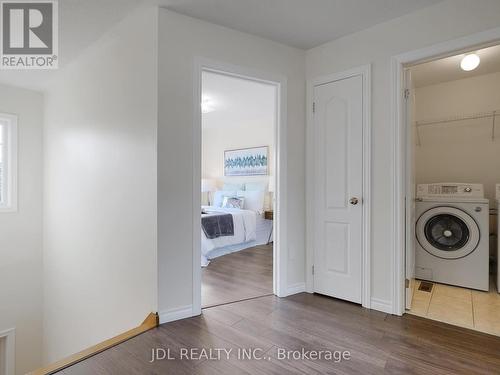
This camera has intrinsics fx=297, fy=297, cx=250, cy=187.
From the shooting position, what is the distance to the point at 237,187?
6574mm

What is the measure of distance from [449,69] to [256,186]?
3.77m

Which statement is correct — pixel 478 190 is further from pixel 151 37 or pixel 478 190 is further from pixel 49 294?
pixel 49 294

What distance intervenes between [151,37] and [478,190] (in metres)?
3.57

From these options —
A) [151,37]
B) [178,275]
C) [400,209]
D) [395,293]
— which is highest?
[151,37]

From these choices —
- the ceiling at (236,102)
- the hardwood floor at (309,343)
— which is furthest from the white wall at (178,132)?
the ceiling at (236,102)

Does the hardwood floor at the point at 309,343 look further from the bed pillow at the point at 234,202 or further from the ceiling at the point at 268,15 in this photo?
the bed pillow at the point at 234,202

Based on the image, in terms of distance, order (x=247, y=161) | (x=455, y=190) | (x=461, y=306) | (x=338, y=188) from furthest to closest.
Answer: (x=247, y=161) → (x=455, y=190) → (x=338, y=188) → (x=461, y=306)

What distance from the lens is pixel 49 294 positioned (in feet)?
14.0

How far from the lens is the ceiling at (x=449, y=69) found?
123 inches

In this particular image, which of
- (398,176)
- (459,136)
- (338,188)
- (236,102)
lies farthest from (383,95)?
(236,102)

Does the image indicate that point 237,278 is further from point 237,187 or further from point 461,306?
point 237,187

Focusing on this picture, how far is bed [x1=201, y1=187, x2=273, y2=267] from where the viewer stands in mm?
4501

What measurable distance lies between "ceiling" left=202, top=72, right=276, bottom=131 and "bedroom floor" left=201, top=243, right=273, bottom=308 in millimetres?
1893

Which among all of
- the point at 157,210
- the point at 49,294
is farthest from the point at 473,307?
the point at 49,294
